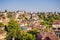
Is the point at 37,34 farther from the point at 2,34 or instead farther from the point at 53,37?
the point at 2,34

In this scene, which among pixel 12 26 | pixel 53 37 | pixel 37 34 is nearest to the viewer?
pixel 53 37

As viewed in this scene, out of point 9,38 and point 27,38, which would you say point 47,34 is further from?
point 9,38

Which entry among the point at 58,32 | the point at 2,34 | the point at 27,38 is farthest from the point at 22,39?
the point at 2,34

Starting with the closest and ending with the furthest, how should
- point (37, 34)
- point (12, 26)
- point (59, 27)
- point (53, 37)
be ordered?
point (53, 37), point (37, 34), point (59, 27), point (12, 26)

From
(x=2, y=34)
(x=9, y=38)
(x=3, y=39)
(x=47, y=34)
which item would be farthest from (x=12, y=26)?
(x=47, y=34)

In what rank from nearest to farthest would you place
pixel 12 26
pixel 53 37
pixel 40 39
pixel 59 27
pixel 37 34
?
pixel 53 37 < pixel 40 39 < pixel 37 34 < pixel 59 27 < pixel 12 26

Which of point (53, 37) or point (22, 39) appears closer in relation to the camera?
point (53, 37)

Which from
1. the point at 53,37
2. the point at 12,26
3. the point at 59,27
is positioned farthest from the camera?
the point at 12,26

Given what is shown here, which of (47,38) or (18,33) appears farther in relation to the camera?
(18,33)
